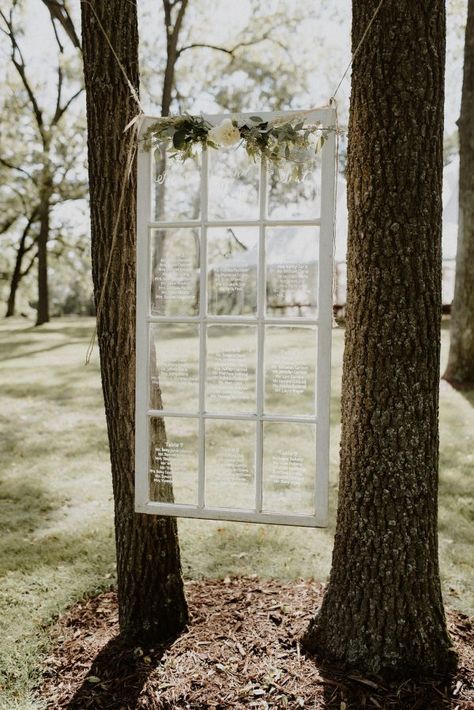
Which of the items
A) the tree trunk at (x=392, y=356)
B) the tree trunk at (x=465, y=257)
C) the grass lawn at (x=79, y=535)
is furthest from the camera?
the tree trunk at (x=465, y=257)

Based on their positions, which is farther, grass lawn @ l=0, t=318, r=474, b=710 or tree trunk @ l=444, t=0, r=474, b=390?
tree trunk @ l=444, t=0, r=474, b=390

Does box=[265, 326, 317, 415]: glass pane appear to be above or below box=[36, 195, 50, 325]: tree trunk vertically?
below

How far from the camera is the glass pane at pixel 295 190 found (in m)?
2.48

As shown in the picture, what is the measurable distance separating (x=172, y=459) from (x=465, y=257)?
214 inches

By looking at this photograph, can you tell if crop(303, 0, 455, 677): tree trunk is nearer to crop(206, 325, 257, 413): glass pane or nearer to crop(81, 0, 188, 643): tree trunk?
crop(206, 325, 257, 413): glass pane

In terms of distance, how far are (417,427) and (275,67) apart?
13.2 metres

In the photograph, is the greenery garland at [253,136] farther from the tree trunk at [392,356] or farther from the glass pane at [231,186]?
the tree trunk at [392,356]

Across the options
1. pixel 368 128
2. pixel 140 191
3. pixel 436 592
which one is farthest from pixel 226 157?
Result: pixel 436 592

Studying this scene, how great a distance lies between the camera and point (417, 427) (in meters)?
2.33

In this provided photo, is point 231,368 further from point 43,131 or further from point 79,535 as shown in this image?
point 43,131

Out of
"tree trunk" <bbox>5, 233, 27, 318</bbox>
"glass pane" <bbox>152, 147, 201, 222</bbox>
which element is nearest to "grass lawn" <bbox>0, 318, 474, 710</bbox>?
"glass pane" <bbox>152, 147, 201, 222</bbox>

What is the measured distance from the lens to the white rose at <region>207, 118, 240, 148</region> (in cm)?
242

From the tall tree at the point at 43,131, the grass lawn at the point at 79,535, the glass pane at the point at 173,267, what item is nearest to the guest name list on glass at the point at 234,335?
the glass pane at the point at 173,267

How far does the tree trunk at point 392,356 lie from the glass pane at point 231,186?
430 mm
